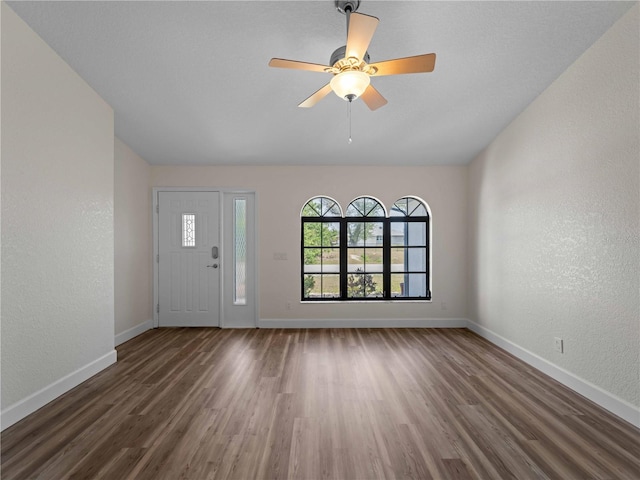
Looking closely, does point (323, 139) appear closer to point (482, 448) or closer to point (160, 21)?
point (160, 21)

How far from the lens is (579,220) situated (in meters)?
2.91

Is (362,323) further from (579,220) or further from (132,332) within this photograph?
(132,332)

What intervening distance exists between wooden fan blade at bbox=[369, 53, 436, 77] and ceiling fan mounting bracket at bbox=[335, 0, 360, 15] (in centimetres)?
54

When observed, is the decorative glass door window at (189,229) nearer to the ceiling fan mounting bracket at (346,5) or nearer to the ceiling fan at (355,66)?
the ceiling fan at (355,66)

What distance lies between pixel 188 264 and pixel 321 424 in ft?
11.6

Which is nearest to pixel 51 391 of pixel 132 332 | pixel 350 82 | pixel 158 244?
pixel 132 332

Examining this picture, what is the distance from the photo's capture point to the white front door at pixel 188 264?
5086 mm

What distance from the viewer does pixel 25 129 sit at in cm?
250

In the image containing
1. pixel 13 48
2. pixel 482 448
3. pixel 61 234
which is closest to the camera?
pixel 482 448

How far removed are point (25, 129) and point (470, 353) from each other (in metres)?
4.68

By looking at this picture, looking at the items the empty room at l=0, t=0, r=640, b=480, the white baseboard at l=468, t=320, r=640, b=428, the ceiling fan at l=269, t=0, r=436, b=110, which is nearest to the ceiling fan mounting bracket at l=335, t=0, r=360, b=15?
the empty room at l=0, t=0, r=640, b=480

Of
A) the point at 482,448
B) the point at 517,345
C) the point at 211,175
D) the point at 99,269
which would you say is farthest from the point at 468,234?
the point at 99,269

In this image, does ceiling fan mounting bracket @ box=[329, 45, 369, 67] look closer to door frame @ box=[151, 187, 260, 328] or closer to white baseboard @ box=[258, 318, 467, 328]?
door frame @ box=[151, 187, 260, 328]

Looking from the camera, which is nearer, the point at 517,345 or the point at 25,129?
the point at 25,129
